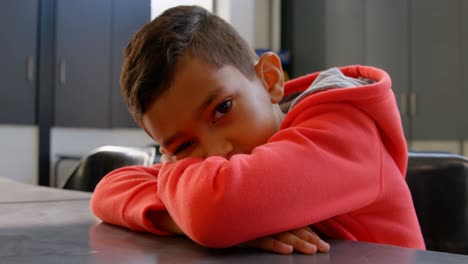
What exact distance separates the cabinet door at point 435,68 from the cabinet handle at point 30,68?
2.71m

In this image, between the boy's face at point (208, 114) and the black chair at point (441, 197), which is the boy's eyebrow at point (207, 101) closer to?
the boy's face at point (208, 114)

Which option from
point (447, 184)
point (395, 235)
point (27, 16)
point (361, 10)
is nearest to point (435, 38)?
point (361, 10)

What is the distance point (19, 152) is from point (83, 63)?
779mm

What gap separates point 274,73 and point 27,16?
3411 millimetres

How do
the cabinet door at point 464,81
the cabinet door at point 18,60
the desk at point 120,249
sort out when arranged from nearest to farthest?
the desk at point 120,249 → the cabinet door at point 18,60 → the cabinet door at point 464,81

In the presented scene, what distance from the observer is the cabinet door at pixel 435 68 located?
160 inches

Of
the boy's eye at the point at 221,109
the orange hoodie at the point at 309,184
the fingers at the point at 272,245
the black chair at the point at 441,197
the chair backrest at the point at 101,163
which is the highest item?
the boy's eye at the point at 221,109

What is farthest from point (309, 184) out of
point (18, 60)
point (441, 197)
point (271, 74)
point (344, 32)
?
point (344, 32)

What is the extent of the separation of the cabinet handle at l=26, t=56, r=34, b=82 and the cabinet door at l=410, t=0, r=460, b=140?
271 centimetres

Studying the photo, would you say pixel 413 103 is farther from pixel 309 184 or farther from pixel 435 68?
pixel 309 184

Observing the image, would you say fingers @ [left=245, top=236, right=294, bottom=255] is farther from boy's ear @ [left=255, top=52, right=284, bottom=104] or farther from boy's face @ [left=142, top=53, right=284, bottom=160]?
boy's ear @ [left=255, top=52, right=284, bottom=104]

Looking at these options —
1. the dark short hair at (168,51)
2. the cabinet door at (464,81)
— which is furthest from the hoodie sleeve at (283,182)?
the cabinet door at (464,81)

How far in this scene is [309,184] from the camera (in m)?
0.57

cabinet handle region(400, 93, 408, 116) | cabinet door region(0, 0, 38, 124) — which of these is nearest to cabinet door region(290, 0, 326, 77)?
cabinet handle region(400, 93, 408, 116)
